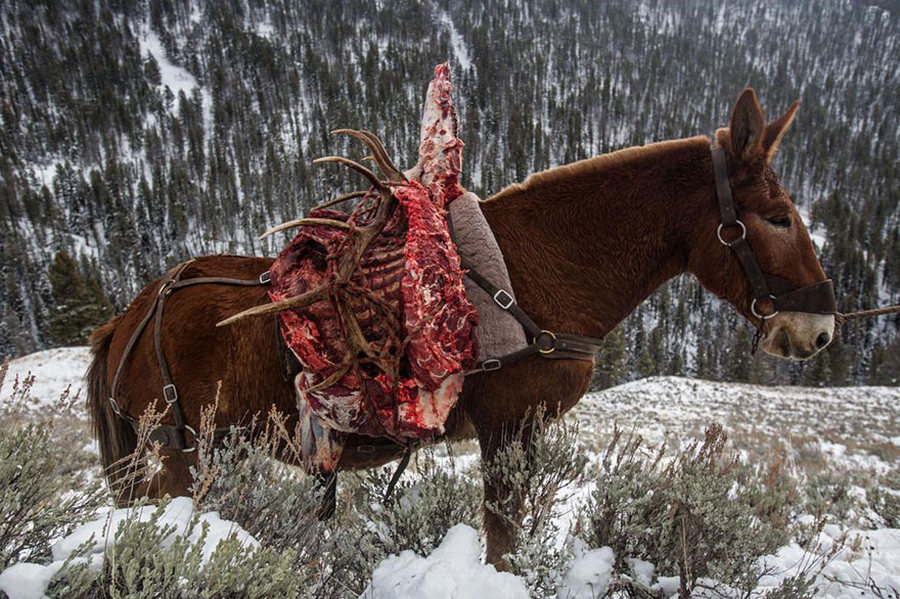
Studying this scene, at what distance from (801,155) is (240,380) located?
127299 mm

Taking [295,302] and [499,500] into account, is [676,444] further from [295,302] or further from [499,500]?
[295,302]

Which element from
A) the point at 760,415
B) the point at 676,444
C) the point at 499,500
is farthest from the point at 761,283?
the point at 760,415

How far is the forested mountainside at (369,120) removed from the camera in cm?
6267

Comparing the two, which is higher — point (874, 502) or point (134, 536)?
point (134, 536)

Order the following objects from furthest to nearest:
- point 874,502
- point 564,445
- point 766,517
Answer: point 874,502, point 766,517, point 564,445

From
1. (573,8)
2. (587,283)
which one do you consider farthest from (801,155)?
(587,283)

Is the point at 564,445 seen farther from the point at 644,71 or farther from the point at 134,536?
the point at 644,71

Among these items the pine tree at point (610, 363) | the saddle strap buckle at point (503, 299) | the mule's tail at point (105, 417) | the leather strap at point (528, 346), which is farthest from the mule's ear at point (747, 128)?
the pine tree at point (610, 363)

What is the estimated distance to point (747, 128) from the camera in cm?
209

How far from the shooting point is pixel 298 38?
118562 mm

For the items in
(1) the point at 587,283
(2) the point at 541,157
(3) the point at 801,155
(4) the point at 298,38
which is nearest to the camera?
(1) the point at 587,283

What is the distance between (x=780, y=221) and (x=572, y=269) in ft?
3.29

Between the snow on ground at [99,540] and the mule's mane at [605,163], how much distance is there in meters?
1.93

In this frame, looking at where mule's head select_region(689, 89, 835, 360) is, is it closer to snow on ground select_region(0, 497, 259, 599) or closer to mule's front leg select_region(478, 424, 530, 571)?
mule's front leg select_region(478, 424, 530, 571)
